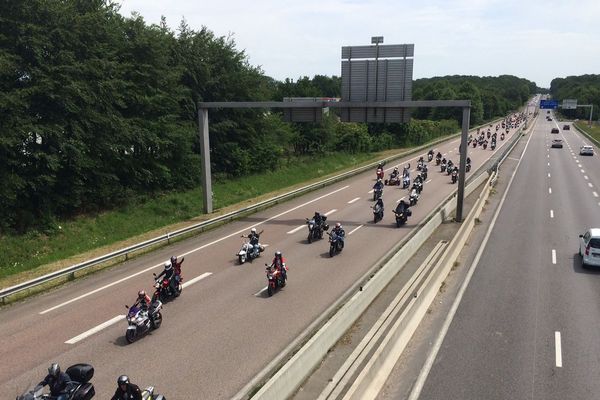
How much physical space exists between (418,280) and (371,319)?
3.23 metres

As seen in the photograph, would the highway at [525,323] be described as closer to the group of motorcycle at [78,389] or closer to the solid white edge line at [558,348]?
the solid white edge line at [558,348]

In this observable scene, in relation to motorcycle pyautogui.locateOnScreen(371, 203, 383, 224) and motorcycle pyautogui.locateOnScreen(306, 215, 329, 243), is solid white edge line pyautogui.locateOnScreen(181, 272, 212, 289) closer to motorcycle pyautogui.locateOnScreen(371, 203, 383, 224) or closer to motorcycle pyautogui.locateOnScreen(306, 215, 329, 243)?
motorcycle pyautogui.locateOnScreen(306, 215, 329, 243)

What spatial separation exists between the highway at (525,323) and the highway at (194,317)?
12.5 ft

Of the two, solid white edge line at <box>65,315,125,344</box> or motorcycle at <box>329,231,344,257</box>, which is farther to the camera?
motorcycle at <box>329,231,344,257</box>

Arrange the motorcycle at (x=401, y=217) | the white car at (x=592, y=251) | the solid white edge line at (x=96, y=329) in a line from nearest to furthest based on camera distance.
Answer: the solid white edge line at (x=96, y=329) < the white car at (x=592, y=251) < the motorcycle at (x=401, y=217)

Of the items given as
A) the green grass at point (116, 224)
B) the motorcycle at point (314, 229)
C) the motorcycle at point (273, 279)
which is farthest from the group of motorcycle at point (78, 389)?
the motorcycle at point (314, 229)

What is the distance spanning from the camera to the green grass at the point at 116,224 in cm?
2098

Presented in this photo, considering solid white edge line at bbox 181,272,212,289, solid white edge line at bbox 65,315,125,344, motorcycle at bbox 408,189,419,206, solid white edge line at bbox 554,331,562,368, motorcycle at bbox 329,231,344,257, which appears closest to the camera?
solid white edge line at bbox 554,331,562,368

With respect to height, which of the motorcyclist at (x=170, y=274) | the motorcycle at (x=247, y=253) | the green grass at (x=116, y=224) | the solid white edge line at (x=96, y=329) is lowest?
the green grass at (x=116, y=224)

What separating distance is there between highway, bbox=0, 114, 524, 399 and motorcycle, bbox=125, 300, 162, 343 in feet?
0.74

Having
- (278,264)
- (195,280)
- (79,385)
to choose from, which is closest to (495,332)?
(278,264)

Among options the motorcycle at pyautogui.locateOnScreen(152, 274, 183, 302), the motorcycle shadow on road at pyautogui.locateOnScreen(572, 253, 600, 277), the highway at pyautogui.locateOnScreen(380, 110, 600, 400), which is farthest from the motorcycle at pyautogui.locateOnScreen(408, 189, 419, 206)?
the motorcycle at pyautogui.locateOnScreen(152, 274, 183, 302)

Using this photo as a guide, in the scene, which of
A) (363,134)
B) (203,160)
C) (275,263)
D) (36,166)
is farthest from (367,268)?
(363,134)

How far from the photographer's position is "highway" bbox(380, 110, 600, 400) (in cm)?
1057
